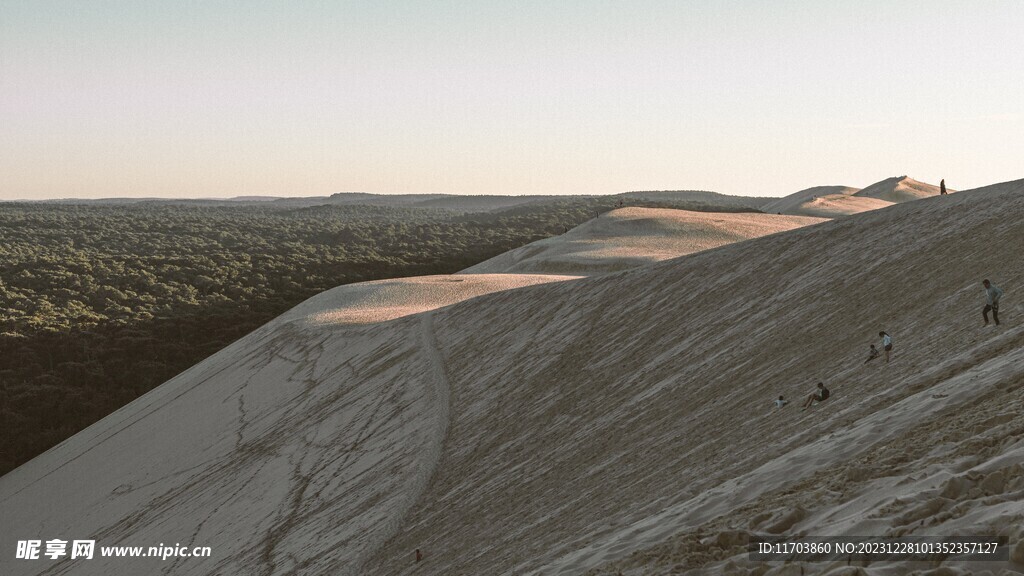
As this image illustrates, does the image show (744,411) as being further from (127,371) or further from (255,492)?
(127,371)

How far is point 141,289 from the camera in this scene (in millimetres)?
63969

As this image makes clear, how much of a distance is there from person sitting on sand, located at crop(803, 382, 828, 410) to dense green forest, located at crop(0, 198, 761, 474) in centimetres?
3387

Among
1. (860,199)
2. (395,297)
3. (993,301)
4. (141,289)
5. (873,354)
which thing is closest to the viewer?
(993,301)

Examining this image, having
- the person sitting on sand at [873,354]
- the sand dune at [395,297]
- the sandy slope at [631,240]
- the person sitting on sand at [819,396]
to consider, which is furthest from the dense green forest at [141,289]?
the person sitting on sand at [873,354]

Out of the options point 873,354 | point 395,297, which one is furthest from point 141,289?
point 873,354

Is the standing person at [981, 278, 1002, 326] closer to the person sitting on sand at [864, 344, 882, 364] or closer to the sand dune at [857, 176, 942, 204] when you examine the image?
the person sitting on sand at [864, 344, 882, 364]

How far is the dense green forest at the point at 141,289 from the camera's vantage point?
42438mm

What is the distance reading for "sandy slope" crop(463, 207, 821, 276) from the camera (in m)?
49.3

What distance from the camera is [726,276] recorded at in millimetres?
25750

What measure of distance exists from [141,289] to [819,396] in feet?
196

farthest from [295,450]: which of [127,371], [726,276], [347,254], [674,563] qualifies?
[347,254]

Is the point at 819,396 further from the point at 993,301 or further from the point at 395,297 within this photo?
the point at 395,297

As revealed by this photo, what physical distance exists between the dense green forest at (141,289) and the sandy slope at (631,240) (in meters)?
14.9

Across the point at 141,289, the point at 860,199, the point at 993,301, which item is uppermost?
the point at 860,199
